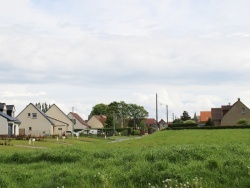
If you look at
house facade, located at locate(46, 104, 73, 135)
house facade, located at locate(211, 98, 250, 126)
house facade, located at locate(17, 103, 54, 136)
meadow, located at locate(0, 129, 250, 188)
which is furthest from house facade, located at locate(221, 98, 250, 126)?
meadow, located at locate(0, 129, 250, 188)

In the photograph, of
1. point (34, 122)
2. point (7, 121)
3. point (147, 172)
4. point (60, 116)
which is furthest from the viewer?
point (60, 116)

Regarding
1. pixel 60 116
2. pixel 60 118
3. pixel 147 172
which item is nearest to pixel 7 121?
pixel 60 118

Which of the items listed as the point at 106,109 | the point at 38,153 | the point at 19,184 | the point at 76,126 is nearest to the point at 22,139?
the point at 38,153

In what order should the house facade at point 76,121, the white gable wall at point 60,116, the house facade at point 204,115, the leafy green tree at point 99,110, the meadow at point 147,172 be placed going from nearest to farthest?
the meadow at point 147,172, the white gable wall at point 60,116, the house facade at point 76,121, the house facade at point 204,115, the leafy green tree at point 99,110

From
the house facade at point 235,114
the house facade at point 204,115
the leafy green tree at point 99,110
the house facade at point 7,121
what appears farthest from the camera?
the leafy green tree at point 99,110

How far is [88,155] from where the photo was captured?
50.4 feet

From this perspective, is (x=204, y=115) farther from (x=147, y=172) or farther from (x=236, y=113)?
(x=147, y=172)

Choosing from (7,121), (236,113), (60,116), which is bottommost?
(7,121)

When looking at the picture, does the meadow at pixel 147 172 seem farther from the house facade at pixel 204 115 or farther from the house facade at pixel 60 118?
the house facade at pixel 204 115

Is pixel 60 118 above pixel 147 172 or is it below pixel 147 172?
above

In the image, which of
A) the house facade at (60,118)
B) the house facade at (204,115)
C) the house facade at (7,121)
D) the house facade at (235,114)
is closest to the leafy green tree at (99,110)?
the house facade at (204,115)

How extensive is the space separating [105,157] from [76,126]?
96.8 metres

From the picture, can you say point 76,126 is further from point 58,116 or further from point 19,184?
point 19,184

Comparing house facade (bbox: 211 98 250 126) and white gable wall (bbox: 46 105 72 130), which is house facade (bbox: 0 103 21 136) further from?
house facade (bbox: 211 98 250 126)
